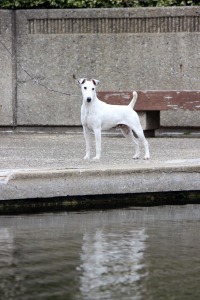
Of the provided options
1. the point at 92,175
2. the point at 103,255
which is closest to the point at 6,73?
the point at 92,175

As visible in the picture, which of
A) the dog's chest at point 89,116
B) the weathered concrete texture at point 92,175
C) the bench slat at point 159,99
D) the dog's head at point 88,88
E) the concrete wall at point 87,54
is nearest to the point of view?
the weathered concrete texture at point 92,175

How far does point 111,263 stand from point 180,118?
36.2ft

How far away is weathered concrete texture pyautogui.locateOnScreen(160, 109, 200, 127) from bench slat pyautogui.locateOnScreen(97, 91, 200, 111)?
49.6 inches

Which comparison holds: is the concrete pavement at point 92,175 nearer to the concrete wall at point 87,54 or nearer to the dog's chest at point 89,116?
Result: the dog's chest at point 89,116

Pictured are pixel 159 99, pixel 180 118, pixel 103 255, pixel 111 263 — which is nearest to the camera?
pixel 111 263

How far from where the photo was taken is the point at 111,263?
8.51m

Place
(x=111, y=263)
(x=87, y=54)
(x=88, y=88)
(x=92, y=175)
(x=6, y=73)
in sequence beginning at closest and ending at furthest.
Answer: (x=111, y=263), (x=92, y=175), (x=88, y=88), (x=87, y=54), (x=6, y=73)

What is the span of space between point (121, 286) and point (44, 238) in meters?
2.27

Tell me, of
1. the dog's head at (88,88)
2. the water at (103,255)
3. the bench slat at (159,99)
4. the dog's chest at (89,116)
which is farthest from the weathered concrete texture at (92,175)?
the bench slat at (159,99)

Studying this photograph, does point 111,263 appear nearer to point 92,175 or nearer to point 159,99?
point 92,175

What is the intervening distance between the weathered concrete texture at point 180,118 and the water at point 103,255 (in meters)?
7.50

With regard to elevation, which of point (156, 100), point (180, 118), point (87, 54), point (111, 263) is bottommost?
point (111, 263)

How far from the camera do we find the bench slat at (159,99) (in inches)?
704

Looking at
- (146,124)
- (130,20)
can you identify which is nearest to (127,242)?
(146,124)
